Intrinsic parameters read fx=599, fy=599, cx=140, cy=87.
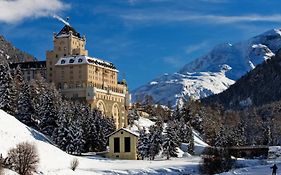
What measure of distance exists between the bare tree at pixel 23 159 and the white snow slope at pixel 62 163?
12.6 feet

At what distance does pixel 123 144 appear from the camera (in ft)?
347

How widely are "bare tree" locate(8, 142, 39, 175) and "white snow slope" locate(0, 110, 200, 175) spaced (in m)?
3.83

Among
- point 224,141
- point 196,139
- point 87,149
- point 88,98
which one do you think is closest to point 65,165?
point 87,149

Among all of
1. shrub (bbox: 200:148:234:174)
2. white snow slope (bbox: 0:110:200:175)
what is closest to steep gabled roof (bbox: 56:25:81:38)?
white snow slope (bbox: 0:110:200:175)

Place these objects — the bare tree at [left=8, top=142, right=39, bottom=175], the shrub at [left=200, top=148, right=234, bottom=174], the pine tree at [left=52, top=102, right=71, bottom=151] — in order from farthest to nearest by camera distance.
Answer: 1. the pine tree at [left=52, top=102, right=71, bottom=151]
2. the shrub at [left=200, top=148, right=234, bottom=174]
3. the bare tree at [left=8, top=142, right=39, bottom=175]

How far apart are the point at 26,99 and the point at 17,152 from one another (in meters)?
43.6

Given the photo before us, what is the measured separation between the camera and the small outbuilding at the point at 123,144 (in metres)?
105

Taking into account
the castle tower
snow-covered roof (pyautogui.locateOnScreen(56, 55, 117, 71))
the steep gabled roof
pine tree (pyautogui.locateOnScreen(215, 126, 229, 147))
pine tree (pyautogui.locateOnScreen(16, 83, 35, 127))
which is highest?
the steep gabled roof

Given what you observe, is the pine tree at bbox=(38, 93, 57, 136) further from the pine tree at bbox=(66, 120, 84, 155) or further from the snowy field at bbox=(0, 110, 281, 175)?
the snowy field at bbox=(0, 110, 281, 175)

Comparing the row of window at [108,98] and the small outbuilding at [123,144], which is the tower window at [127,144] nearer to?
the small outbuilding at [123,144]

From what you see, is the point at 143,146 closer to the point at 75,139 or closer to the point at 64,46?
the point at 75,139

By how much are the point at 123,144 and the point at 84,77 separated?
136 ft

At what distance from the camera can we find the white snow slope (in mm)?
73438

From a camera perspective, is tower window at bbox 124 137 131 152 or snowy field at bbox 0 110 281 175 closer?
snowy field at bbox 0 110 281 175
